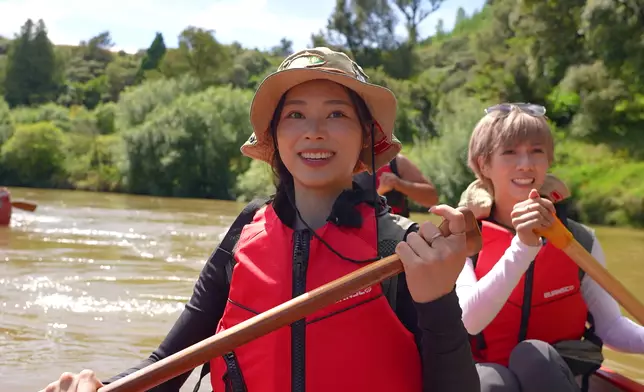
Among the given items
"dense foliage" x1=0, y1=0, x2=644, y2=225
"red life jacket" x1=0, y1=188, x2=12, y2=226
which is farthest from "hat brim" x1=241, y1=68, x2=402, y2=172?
"dense foliage" x1=0, y1=0, x2=644, y2=225

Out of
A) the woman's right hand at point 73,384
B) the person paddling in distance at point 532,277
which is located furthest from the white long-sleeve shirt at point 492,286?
the woman's right hand at point 73,384

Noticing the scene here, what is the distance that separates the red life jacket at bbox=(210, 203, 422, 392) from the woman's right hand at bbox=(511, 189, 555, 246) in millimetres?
560

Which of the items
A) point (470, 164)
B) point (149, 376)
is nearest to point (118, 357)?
point (470, 164)

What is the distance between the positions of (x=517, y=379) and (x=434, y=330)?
0.85 m

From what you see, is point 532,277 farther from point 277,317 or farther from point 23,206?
point 23,206

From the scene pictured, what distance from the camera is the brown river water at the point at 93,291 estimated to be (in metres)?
3.92

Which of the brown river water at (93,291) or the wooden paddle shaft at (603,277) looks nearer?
the wooden paddle shaft at (603,277)

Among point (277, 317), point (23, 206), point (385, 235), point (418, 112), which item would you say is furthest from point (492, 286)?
point (418, 112)

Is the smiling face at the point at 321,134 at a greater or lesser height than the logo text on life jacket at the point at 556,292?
greater

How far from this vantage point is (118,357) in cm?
395

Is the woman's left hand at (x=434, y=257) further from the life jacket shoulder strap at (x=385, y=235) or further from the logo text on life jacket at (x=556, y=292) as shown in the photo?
the logo text on life jacket at (x=556, y=292)

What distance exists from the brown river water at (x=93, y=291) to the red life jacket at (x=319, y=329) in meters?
2.22

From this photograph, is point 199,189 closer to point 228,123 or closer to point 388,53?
point 228,123

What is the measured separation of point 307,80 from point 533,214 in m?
0.73
